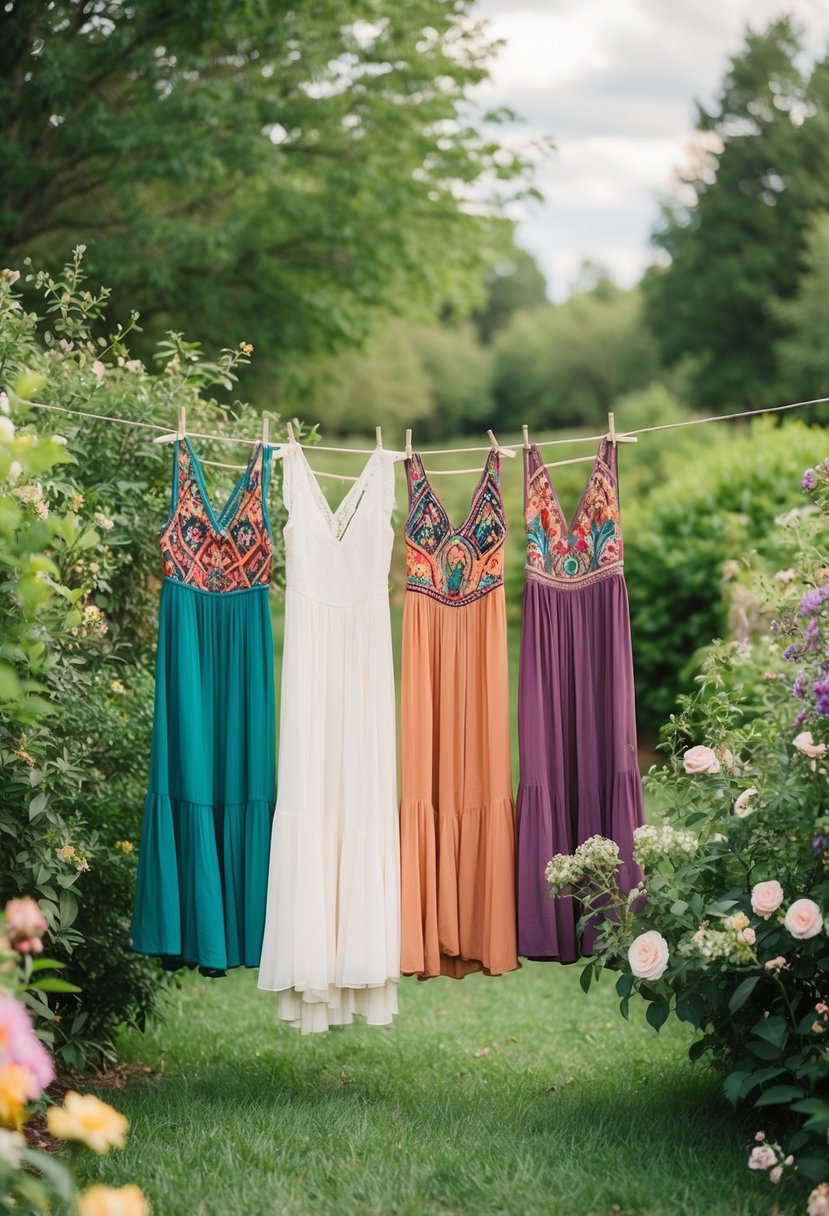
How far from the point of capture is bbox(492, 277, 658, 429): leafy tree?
40.1 m

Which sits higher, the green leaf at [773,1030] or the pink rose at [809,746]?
the pink rose at [809,746]

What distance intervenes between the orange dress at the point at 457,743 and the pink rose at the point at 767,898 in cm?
75

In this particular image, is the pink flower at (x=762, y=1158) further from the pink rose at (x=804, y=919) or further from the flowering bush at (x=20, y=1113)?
the flowering bush at (x=20, y=1113)

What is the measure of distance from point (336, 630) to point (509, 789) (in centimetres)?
64

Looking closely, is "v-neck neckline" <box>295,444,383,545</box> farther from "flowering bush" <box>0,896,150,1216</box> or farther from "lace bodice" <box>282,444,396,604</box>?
"flowering bush" <box>0,896,150,1216</box>

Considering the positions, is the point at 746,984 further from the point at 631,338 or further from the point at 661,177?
the point at 631,338

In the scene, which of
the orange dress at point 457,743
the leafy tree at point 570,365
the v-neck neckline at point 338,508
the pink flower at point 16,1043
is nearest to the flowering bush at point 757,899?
the orange dress at point 457,743

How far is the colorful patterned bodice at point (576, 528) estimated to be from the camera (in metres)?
3.18

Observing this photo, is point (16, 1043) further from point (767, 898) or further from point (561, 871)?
point (767, 898)

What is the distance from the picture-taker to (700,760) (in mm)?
2996

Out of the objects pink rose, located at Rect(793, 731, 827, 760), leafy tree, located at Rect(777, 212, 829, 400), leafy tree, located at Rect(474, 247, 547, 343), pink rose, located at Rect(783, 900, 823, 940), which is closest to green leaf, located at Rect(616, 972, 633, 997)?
pink rose, located at Rect(783, 900, 823, 940)

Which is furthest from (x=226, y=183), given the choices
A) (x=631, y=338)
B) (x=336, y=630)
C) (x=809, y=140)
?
(x=631, y=338)

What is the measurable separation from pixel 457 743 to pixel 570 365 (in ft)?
128

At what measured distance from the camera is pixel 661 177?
2559 centimetres
